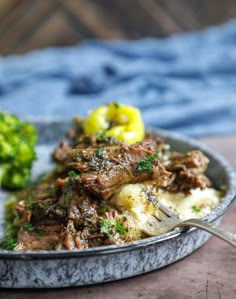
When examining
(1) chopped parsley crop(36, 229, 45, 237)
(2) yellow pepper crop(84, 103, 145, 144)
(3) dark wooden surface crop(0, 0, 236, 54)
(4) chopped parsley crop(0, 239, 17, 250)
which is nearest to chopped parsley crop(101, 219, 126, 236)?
(1) chopped parsley crop(36, 229, 45, 237)

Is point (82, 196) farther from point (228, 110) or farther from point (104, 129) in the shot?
point (228, 110)

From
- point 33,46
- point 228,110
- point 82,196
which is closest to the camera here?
point 82,196

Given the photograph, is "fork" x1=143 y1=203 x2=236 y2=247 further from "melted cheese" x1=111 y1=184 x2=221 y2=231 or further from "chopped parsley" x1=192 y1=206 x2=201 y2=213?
"chopped parsley" x1=192 y1=206 x2=201 y2=213

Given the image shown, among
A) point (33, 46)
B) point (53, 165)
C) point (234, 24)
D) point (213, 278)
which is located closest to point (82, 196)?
point (213, 278)

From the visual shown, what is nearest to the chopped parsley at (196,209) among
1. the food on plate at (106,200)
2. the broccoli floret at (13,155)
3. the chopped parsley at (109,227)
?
the food on plate at (106,200)

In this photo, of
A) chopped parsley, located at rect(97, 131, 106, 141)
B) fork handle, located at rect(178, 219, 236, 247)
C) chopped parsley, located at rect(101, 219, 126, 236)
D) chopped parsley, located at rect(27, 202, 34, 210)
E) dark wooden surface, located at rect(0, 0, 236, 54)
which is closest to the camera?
fork handle, located at rect(178, 219, 236, 247)

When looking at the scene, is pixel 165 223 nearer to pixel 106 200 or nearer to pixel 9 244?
pixel 106 200
